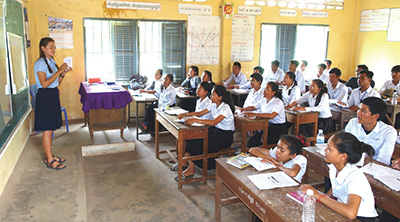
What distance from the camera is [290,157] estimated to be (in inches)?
100

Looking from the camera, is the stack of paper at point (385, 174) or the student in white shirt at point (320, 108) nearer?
the stack of paper at point (385, 174)

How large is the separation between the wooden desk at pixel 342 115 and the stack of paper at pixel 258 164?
2.61m

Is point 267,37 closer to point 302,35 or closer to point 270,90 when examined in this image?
point 302,35

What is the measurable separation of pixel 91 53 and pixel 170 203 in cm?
408

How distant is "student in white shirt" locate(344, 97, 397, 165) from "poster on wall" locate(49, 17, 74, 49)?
5149 mm

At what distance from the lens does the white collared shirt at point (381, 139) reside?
260 centimetres

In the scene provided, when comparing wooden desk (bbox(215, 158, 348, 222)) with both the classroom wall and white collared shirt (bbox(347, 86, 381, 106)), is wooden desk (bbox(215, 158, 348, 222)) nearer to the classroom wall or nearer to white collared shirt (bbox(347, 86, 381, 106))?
white collared shirt (bbox(347, 86, 381, 106))

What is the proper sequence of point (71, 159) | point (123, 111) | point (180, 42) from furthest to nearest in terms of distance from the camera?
point (180, 42), point (123, 111), point (71, 159)

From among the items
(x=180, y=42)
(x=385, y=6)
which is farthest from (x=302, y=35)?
(x=180, y=42)

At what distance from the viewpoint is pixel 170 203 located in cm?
315

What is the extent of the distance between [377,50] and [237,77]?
3.53 m

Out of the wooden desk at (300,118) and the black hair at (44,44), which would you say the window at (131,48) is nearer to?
the black hair at (44,44)

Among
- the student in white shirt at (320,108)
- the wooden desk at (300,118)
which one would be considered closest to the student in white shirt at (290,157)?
the wooden desk at (300,118)

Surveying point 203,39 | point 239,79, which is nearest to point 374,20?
point 239,79
